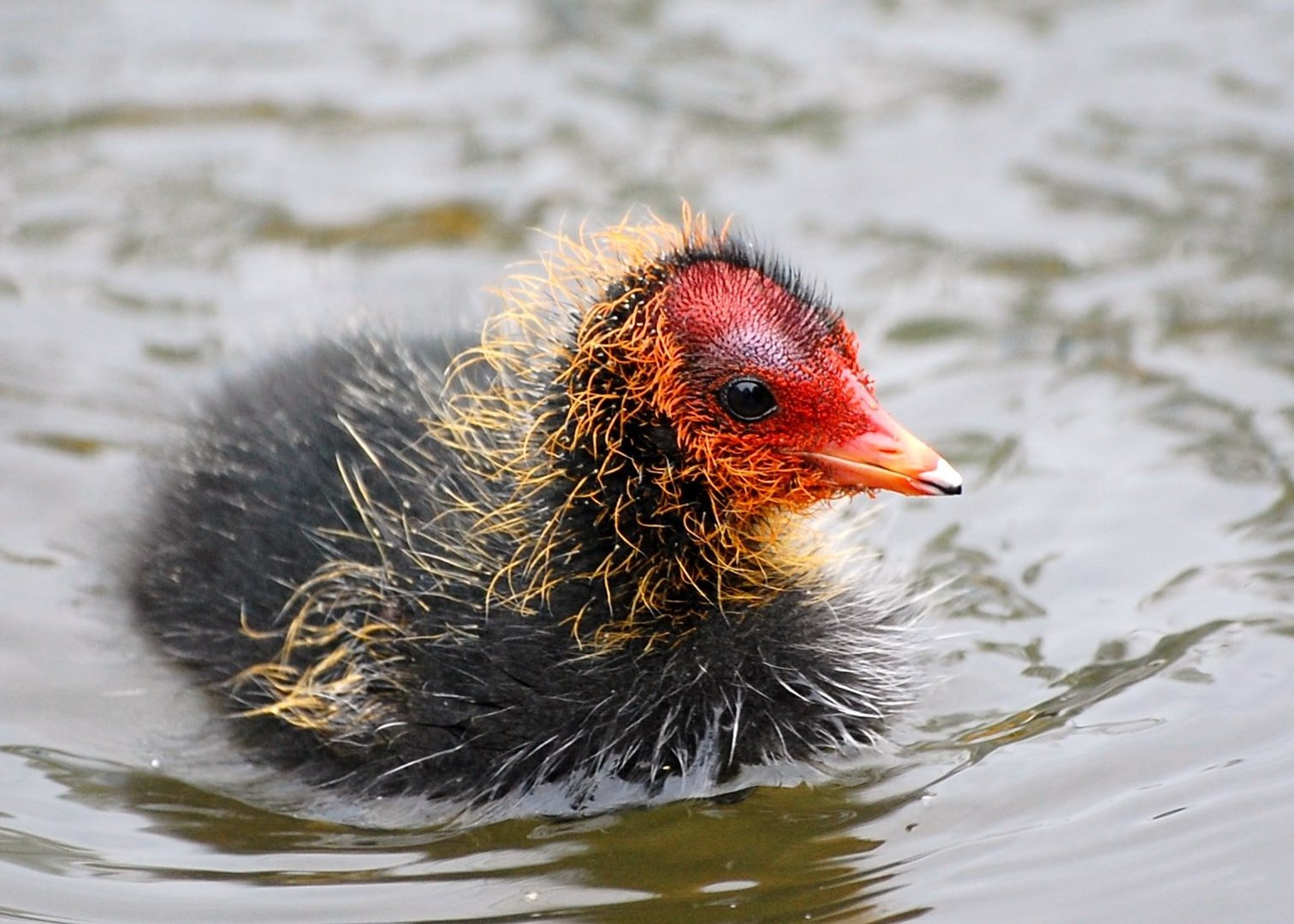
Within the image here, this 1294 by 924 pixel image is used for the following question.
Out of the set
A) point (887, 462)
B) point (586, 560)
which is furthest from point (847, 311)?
point (586, 560)

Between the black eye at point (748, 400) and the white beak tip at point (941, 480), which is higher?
the black eye at point (748, 400)

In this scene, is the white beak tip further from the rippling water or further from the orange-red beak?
the rippling water

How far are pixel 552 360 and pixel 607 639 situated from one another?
0.87 metres

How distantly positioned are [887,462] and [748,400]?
435mm

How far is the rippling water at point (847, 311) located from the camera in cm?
507

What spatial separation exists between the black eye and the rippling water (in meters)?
1.17

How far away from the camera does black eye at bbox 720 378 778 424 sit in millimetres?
5117

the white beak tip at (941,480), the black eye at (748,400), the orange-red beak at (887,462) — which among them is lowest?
the white beak tip at (941,480)

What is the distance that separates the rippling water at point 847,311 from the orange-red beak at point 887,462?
936 mm

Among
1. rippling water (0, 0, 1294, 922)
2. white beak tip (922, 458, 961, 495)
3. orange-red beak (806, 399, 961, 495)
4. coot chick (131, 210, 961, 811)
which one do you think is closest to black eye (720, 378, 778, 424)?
coot chick (131, 210, 961, 811)

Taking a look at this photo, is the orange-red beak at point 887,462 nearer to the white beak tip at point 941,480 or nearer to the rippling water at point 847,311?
the white beak tip at point 941,480

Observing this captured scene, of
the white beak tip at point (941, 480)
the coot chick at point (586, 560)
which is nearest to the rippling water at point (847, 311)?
the coot chick at point (586, 560)

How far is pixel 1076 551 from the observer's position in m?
6.69

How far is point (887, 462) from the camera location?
5145 mm
